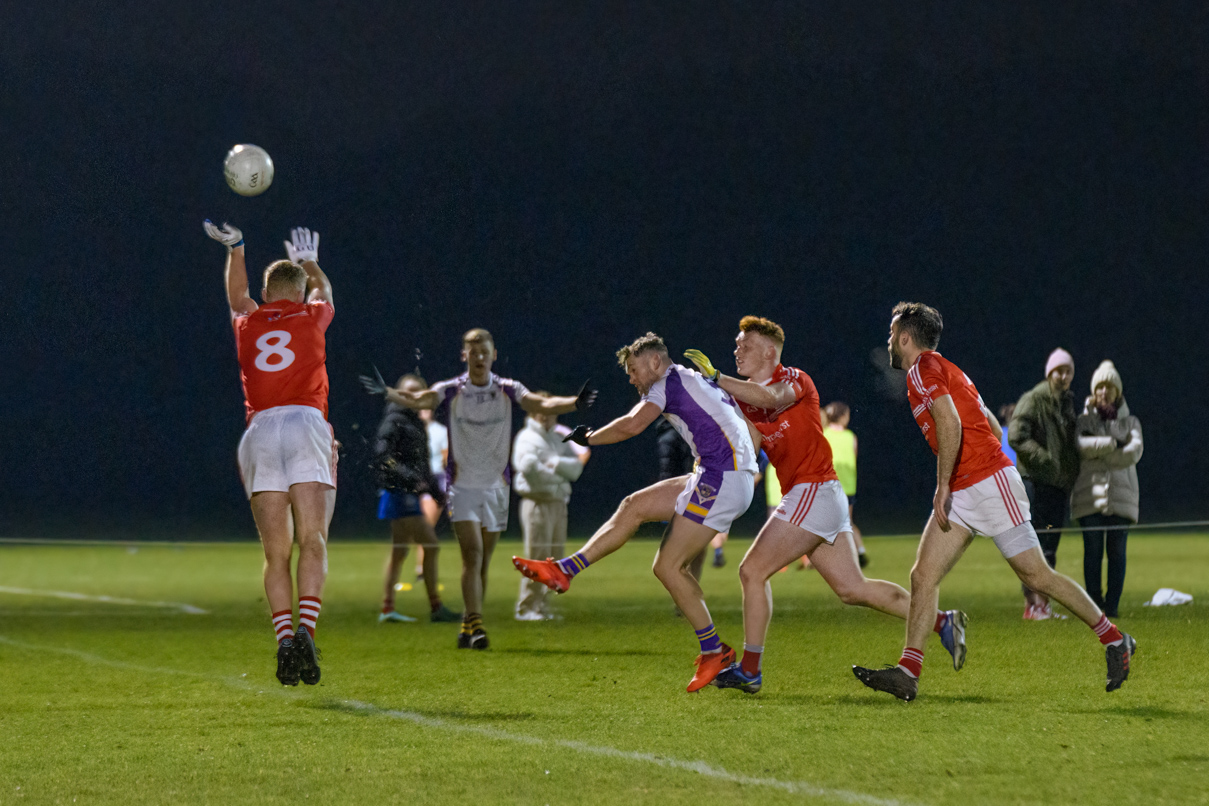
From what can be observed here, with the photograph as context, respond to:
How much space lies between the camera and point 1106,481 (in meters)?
9.66

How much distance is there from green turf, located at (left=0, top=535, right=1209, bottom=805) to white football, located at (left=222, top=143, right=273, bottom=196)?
120 inches

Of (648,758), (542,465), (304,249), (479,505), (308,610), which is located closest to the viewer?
(648,758)

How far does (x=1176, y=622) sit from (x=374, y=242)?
16069mm

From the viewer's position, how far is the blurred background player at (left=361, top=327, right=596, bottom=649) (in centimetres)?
884

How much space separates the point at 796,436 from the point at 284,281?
2.78m

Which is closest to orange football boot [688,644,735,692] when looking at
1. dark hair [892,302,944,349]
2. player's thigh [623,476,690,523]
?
player's thigh [623,476,690,523]

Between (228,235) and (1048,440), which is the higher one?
(228,235)

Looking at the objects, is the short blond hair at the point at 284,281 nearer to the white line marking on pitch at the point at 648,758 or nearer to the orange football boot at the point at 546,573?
the orange football boot at the point at 546,573

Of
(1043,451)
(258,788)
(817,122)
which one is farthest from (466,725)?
(817,122)

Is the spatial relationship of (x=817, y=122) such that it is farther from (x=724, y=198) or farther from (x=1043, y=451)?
(x=1043, y=451)

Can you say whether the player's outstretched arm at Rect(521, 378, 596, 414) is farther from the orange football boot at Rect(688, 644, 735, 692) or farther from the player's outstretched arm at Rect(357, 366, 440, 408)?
the orange football boot at Rect(688, 644, 735, 692)

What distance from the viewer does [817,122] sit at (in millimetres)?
22938

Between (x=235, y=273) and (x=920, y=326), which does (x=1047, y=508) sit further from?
(x=235, y=273)

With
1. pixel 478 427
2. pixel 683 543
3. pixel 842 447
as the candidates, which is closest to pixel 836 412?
pixel 842 447
